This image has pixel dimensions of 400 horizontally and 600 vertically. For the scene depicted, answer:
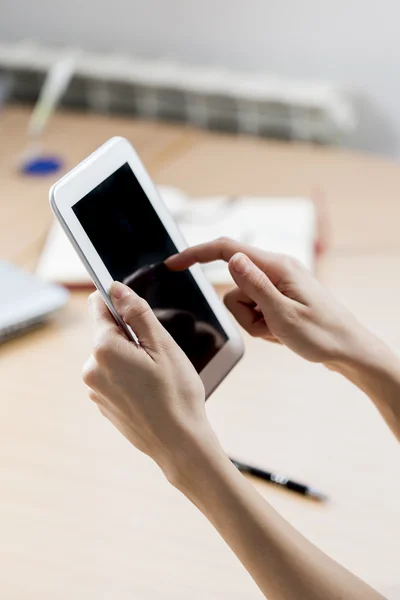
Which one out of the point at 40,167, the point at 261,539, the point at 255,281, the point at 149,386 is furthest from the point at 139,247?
the point at 40,167

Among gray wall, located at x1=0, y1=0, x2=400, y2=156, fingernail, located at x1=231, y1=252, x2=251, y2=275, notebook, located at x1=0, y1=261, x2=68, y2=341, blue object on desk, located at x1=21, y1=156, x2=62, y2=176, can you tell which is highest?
gray wall, located at x1=0, y1=0, x2=400, y2=156

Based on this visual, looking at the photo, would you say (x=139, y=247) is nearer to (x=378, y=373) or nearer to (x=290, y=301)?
(x=290, y=301)

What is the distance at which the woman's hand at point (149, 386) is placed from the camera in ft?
2.14

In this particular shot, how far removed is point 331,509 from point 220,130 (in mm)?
1243

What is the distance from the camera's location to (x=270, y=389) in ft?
3.13

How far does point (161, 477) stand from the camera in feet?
2.70

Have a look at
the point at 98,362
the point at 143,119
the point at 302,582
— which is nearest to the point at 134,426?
the point at 98,362

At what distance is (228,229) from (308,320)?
0.41 meters

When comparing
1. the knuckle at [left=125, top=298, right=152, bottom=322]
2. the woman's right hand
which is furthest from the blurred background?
the knuckle at [left=125, top=298, right=152, bottom=322]

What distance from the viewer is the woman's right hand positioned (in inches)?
32.7

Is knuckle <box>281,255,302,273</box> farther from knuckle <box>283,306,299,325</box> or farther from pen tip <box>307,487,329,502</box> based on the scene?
pen tip <box>307,487,329,502</box>

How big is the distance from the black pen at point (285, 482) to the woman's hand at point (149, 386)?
17cm

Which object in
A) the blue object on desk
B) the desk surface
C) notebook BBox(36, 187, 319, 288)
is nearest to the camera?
the desk surface

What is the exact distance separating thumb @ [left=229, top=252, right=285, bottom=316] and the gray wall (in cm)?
101
